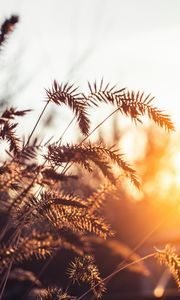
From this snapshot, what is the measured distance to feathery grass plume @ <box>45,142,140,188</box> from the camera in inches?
93.9

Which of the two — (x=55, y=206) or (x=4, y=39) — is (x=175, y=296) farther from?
(x=4, y=39)

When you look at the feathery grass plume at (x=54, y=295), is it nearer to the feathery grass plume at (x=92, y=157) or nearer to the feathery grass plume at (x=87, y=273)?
the feathery grass plume at (x=87, y=273)

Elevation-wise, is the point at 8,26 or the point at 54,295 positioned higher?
the point at 8,26

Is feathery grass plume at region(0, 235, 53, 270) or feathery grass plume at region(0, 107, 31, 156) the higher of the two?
feathery grass plume at region(0, 107, 31, 156)

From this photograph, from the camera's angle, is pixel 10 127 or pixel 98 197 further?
pixel 98 197

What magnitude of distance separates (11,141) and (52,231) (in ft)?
2.50

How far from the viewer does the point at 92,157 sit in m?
2.46

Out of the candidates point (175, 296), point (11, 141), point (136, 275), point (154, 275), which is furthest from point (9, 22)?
point (154, 275)

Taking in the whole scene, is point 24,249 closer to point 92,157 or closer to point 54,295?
point 92,157

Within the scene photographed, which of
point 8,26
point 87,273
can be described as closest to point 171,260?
point 87,273

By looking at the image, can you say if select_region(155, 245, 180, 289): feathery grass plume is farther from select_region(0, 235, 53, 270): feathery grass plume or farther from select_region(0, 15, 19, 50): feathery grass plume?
select_region(0, 15, 19, 50): feathery grass plume

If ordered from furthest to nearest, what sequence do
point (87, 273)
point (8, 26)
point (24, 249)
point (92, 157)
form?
point (87, 273)
point (92, 157)
point (8, 26)
point (24, 249)

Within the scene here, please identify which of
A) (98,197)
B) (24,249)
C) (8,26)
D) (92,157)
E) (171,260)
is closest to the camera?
(24,249)

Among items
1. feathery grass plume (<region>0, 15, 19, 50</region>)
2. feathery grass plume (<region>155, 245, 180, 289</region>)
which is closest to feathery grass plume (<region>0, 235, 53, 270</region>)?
feathery grass plume (<region>155, 245, 180, 289</region>)
